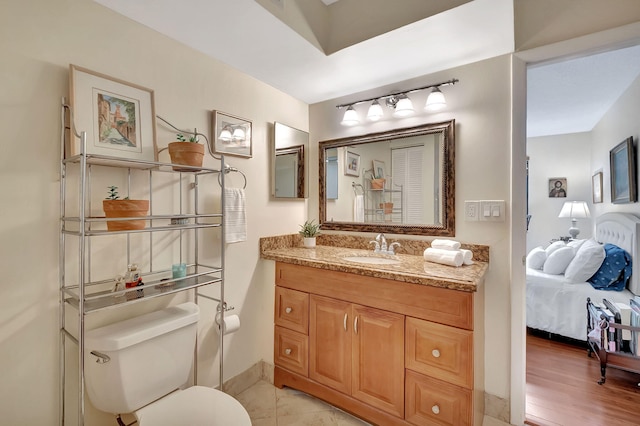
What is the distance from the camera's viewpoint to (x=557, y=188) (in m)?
4.36

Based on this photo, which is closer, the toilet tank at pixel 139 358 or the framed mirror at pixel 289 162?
the toilet tank at pixel 139 358

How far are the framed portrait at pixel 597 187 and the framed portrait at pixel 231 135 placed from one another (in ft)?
14.1

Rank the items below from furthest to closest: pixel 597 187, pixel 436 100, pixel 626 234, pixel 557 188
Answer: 1. pixel 557 188
2. pixel 597 187
3. pixel 626 234
4. pixel 436 100

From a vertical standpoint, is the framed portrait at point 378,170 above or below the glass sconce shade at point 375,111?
below

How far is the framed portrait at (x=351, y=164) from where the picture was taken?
2285 mm

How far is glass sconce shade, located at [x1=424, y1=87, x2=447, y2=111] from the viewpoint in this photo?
1833 mm

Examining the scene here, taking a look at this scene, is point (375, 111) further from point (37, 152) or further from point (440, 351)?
point (37, 152)

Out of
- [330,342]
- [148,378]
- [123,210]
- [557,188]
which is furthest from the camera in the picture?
[557,188]

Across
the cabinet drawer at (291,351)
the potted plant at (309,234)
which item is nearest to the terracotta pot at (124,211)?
the cabinet drawer at (291,351)

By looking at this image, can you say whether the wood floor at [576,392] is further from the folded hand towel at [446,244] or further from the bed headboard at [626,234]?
the folded hand towel at [446,244]

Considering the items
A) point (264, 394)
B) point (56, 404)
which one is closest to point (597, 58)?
point (264, 394)

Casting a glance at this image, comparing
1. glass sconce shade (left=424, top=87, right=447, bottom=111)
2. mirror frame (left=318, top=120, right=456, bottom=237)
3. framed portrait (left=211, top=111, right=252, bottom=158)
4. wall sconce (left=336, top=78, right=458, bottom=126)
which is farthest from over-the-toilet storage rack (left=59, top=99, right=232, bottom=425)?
glass sconce shade (left=424, top=87, right=447, bottom=111)

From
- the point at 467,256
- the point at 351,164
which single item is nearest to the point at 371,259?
the point at 467,256

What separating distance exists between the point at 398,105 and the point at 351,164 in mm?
563
